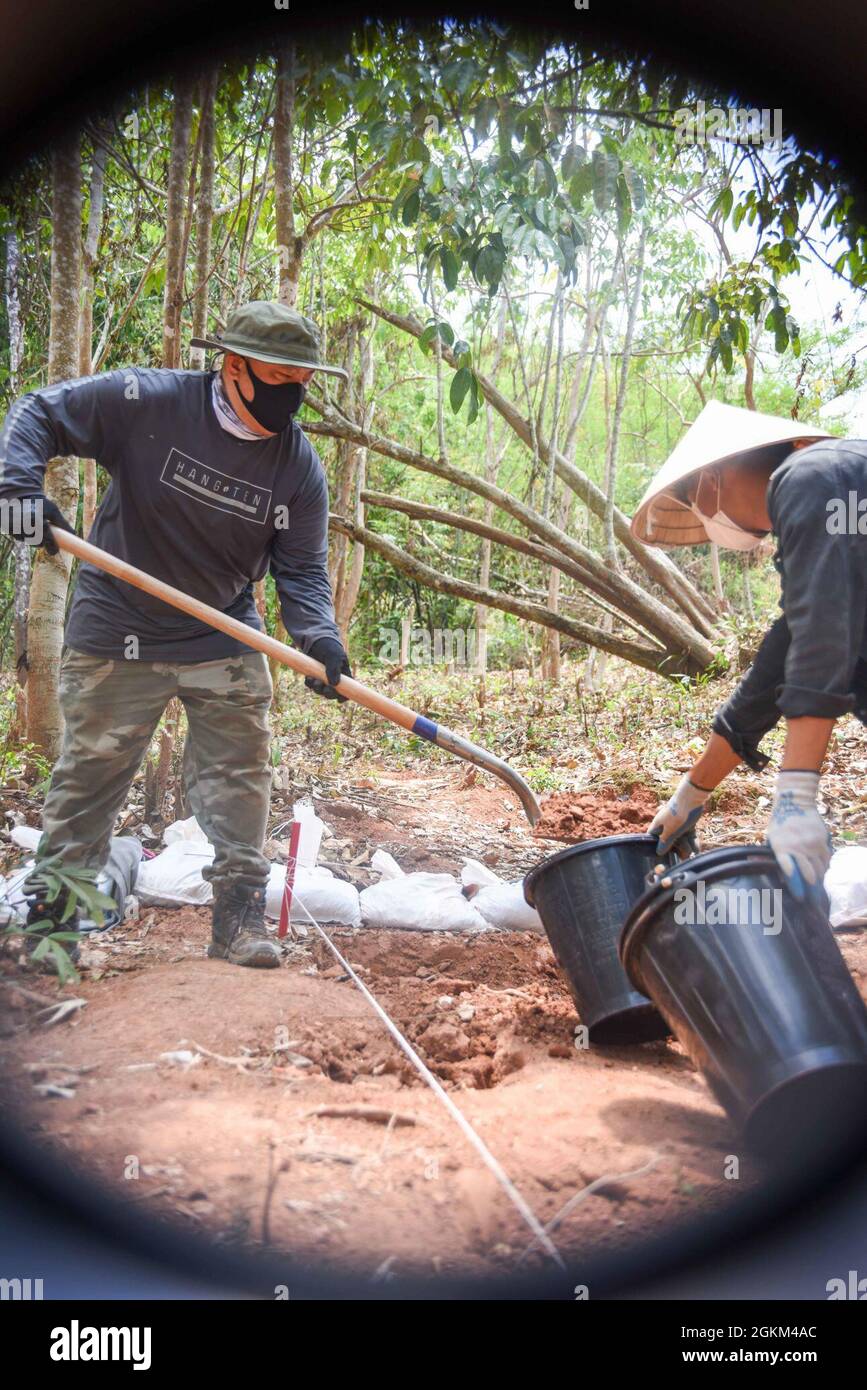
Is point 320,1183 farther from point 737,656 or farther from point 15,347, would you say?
point 737,656

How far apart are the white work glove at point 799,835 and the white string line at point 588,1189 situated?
0.50 m

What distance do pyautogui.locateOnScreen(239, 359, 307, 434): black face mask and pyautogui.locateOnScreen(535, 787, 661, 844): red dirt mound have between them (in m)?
1.84

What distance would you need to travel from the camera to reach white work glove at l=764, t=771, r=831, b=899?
163cm

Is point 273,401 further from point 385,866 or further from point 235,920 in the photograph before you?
point 385,866

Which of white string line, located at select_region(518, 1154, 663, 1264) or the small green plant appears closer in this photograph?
white string line, located at select_region(518, 1154, 663, 1264)

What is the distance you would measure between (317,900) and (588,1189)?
1.48 metres

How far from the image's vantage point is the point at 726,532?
6.84ft

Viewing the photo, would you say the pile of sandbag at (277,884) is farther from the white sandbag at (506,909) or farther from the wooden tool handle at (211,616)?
the wooden tool handle at (211,616)

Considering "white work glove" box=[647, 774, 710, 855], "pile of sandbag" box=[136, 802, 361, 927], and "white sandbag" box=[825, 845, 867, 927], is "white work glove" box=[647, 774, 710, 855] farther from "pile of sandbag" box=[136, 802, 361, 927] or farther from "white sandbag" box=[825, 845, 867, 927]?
"pile of sandbag" box=[136, 802, 361, 927]

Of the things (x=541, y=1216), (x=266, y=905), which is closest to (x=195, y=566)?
(x=266, y=905)

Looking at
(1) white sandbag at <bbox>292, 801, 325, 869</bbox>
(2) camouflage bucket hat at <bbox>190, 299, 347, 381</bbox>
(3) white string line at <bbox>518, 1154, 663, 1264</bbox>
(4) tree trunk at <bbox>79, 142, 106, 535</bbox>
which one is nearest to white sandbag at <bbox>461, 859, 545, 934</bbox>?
(1) white sandbag at <bbox>292, 801, 325, 869</bbox>
